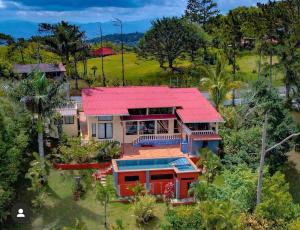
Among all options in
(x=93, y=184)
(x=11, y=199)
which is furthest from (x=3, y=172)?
(x=93, y=184)

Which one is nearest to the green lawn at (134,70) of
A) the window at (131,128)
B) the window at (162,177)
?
the window at (131,128)

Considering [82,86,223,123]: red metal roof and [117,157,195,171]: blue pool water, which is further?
[82,86,223,123]: red metal roof

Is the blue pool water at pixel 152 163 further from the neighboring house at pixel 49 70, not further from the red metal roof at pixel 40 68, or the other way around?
the red metal roof at pixel 40 68

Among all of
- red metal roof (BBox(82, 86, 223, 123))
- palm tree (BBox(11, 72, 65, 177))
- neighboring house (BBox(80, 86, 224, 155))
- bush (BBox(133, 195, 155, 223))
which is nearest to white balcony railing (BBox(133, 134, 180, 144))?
neighboring house (BBox(80, 86, 224, 155))

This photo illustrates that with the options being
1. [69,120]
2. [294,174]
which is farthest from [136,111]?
[294,174]

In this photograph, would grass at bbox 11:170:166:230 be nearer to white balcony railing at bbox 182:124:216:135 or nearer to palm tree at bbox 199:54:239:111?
white balcony railing at bbox 182:124:216:135

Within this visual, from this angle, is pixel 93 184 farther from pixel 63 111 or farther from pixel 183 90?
pixel 183 90
